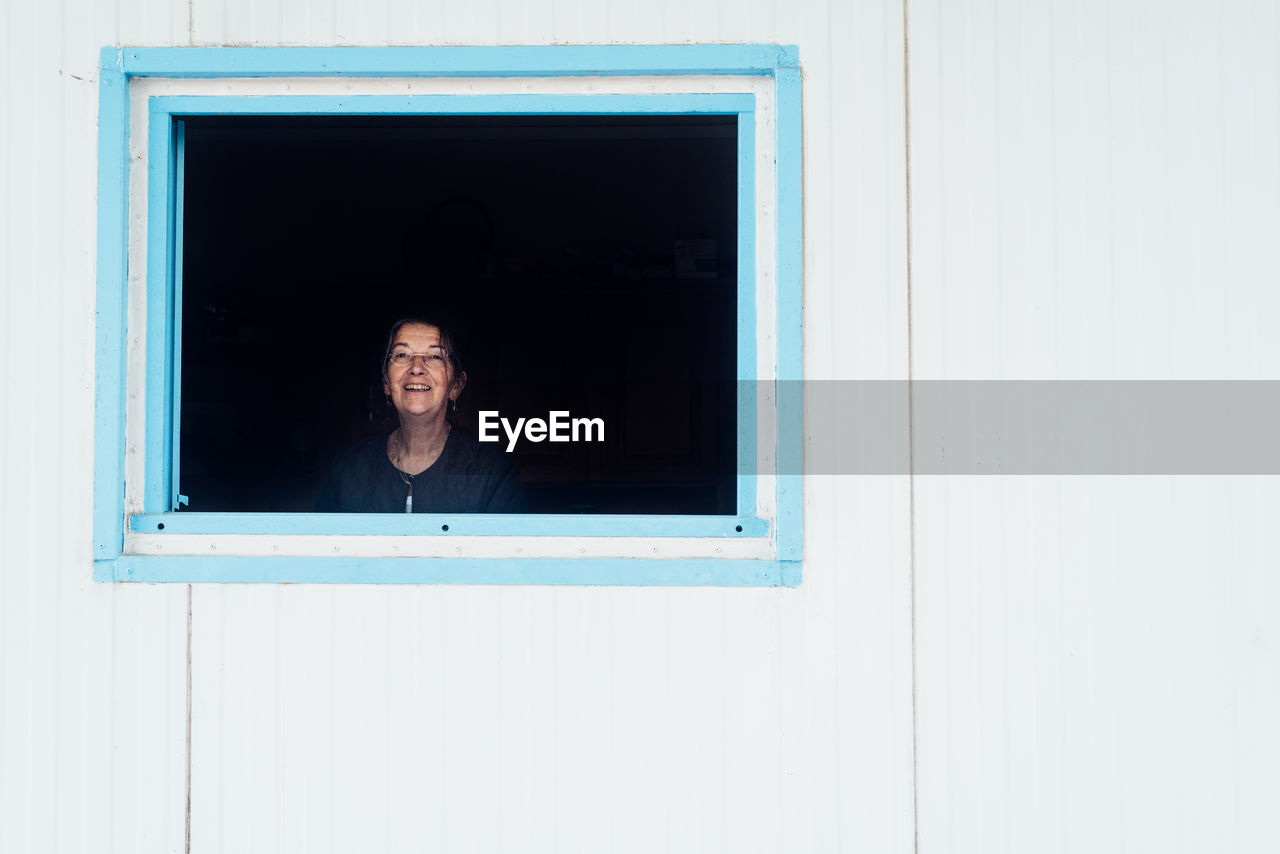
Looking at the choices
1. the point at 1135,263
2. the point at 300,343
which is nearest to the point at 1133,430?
the point at 1135,263

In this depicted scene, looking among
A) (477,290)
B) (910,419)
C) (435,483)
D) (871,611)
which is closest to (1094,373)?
(910,419)

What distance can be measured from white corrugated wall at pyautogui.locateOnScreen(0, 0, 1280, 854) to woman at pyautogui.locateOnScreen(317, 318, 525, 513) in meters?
0.63

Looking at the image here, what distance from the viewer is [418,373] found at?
2.52 metres

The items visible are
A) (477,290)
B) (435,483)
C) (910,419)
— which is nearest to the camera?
(910,419)

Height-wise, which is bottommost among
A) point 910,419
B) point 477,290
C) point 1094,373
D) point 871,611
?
point 871,611

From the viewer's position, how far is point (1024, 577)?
1.84m

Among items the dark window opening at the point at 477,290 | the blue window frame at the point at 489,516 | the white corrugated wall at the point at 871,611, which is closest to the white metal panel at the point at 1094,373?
the white corrugated wall at the point at 871,611

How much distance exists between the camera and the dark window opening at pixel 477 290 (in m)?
4.25

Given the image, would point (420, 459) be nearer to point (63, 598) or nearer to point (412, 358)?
point (412, 358)

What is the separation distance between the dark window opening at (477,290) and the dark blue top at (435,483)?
1.64 metres

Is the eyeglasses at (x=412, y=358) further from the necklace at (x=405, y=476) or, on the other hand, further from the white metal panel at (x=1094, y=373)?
the white metal panel at (x=1094, y=373)

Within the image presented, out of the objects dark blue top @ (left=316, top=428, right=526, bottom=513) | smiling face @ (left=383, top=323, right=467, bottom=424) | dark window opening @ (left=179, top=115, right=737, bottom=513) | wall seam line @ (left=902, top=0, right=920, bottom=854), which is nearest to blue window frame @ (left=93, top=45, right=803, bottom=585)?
wall seam line @ (left=902, top=0, right=920, bottom=854)

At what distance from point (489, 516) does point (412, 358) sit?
836mm

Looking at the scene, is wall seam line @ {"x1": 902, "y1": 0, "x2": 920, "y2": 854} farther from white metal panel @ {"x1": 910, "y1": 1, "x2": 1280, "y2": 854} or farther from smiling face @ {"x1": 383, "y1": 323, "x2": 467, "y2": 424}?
smiling face @ {"x1": 383, "y1": 323, "x2": 467, "y2": 424}
